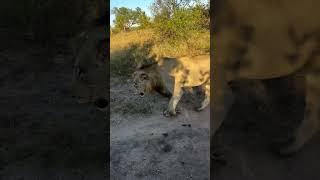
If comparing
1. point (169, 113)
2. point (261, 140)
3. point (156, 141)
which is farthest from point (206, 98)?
point (261, 140)

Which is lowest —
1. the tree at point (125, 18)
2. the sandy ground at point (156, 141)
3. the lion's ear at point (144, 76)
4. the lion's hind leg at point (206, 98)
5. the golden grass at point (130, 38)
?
the sandy ground at point (156, 141)

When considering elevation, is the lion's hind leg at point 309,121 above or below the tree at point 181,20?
below

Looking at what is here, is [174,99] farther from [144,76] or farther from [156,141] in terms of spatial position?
[156,141]

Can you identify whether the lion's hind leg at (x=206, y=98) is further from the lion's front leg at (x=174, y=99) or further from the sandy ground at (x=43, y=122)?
the sandy ground at (x=43, y=122)

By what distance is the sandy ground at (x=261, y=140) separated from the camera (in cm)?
214

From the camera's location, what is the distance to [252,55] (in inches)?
84.0

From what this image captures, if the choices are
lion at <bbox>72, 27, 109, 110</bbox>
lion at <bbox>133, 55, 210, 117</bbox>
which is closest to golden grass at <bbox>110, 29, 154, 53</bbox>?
lion at <bbox>133, 55, 210, 117</bbox>

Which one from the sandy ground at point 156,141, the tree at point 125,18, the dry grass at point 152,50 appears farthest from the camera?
the tree at point 125,18

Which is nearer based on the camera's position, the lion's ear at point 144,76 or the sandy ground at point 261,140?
the sandy ground at point 261,140

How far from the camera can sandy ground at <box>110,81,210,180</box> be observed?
4555 millimetres

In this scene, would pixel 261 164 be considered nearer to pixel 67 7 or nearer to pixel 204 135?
pixel 67 7

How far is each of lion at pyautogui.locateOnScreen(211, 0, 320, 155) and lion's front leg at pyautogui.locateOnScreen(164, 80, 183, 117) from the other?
15.9ft

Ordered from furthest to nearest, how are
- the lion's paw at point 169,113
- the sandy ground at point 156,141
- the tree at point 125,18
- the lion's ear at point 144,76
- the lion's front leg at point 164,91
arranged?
1. the tree at point 125,18
2. the lion's ear at point 144,76
3. the lion's front leg at point 164,91
4. the lion's paw at point 169,113
5. the sandy ground at point 156,141

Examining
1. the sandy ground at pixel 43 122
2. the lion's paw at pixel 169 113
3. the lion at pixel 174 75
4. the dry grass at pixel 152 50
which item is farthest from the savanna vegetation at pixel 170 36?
the sandy ground at pixel 43 122
